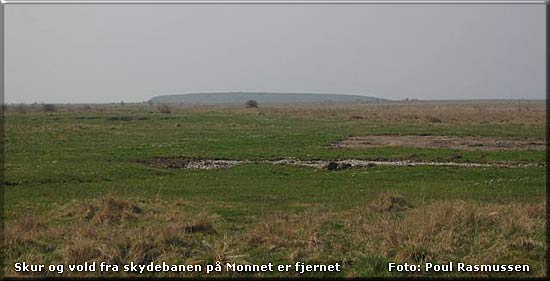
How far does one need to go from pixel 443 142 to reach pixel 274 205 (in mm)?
26880

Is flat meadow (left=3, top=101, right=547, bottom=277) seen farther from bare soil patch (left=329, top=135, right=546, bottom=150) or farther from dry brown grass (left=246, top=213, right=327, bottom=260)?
bare soil patch (left=329, top=135, right=546, bottom=150)

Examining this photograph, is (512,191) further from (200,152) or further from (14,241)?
(200,152)

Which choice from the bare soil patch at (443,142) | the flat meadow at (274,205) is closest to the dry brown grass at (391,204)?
the flat meadow at (274,205)

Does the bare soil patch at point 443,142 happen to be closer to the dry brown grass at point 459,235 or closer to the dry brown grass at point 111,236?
the dry brown grass at point 459,235

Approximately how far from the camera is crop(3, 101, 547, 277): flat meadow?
366 inches

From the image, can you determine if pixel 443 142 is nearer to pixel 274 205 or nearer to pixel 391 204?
pixel 274 205

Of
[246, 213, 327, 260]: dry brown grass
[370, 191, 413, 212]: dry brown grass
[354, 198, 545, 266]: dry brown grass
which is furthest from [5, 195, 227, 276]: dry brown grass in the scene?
[370, 191, 413, 212]: dry brown grass

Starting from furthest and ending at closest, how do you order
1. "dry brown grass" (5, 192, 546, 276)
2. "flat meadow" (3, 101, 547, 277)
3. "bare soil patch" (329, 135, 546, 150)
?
"bare soil patch" (329, 135, 546, 150)
"flat meadow" (3, 101, 547, 277)
"dry brown grass" (5, 192, 546, 276)

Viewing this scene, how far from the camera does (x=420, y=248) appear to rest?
9258 mm

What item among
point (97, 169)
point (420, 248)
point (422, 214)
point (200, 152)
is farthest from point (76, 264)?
point (200, 152)

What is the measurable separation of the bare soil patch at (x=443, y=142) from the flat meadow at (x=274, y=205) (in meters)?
0.42

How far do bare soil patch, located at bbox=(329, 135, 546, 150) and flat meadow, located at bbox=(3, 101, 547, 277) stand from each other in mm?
419

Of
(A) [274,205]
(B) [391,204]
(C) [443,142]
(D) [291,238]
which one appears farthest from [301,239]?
(C) [443,142]

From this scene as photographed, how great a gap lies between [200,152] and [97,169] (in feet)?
30.5
